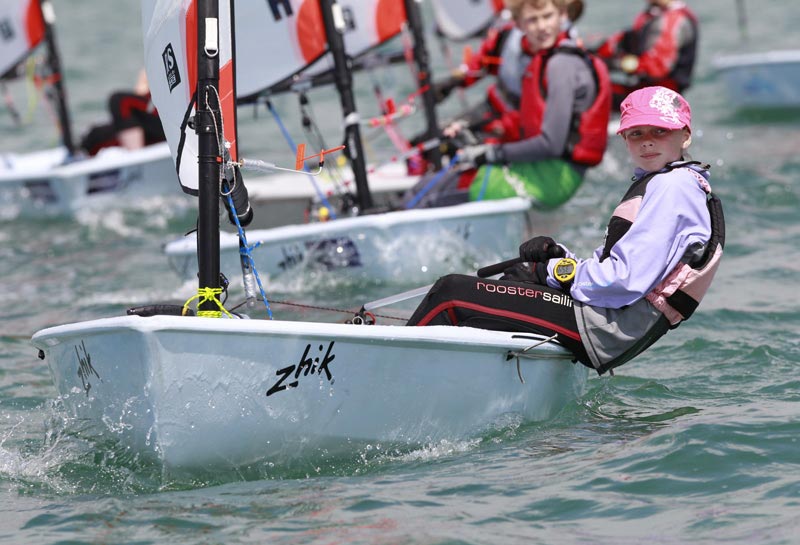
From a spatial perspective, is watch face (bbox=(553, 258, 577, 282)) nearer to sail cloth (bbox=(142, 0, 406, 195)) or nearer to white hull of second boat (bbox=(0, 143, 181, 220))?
sail cloth (bbox=(142, 0, 406, 195))

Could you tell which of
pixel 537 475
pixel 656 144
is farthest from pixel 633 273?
pixel 537 475

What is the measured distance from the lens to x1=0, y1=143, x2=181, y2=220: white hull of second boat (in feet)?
24.6

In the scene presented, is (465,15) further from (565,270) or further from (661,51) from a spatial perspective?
(565,270)

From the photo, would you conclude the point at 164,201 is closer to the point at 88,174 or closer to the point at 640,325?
the point at 88,174

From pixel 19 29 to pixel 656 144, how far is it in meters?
5.80

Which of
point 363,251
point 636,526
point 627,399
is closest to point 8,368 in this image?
point 363,251

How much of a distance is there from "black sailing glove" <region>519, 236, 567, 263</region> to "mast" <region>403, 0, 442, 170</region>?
9.82ft

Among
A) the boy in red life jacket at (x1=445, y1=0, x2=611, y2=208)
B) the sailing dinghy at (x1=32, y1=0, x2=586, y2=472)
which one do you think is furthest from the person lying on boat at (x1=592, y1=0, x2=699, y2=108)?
the sailing dinghy at (x1=32, y1=0, x2=586, y2=472)

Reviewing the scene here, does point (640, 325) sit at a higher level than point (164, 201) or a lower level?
lower

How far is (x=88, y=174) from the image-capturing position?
7.51m

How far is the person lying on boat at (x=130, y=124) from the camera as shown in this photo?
313 inches

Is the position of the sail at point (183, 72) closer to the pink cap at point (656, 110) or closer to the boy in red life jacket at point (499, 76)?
the pink cap at point (656, 110)

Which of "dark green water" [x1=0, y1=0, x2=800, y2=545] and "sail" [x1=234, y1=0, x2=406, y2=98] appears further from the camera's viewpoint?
"sail" [x1=234, y1=0, x2=406, y2=98]

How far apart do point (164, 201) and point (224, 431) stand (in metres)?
4.85
